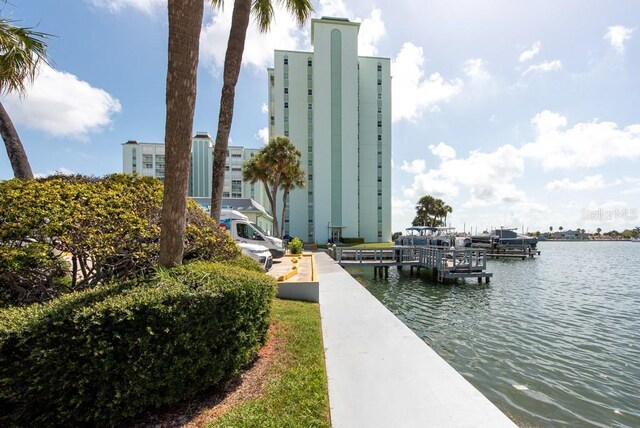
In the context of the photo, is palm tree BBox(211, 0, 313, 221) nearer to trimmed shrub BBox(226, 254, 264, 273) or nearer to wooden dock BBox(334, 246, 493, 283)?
trimmed shrub BBox(226, 254, 264, 273)

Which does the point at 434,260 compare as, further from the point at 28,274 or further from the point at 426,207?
the point at 426,207

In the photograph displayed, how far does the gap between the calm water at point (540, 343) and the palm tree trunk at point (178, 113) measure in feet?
19.0

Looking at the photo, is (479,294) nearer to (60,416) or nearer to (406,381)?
(406,381)

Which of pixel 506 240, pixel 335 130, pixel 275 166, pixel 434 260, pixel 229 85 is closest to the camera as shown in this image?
pixel 229 85

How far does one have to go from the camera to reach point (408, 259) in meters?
21.4

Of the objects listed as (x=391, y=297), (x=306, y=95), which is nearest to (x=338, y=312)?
(x=391, y=297)

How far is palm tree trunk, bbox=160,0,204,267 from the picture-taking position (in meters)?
4.14

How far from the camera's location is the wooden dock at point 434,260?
687 inches

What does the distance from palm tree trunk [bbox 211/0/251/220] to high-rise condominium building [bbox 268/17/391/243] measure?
127 feet

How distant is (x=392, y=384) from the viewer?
398cm

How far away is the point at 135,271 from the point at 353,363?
3.63 meters

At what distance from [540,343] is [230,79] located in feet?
34.7

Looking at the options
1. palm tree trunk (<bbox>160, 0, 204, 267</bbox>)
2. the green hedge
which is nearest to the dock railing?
palm tree trunk (<bbox>160, 0, 204, 267</bbox>)

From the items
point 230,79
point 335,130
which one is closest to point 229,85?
point 230,79
